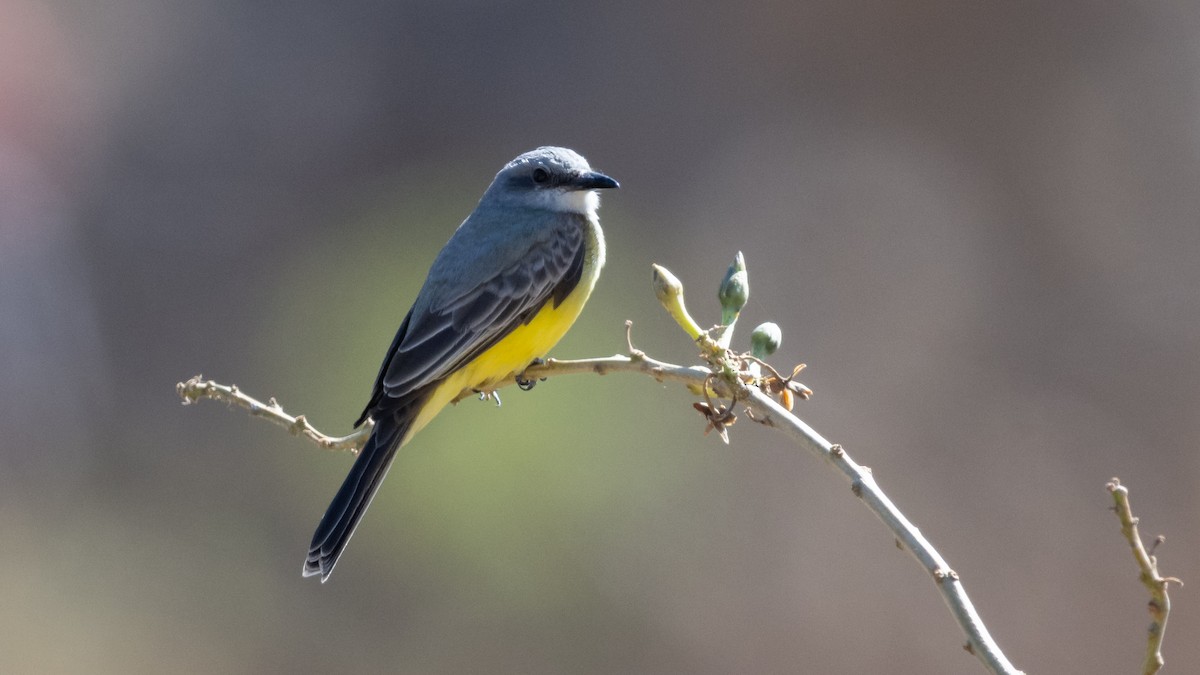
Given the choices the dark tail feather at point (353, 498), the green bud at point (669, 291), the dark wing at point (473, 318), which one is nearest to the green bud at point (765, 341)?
the green bud at point (669, 291)

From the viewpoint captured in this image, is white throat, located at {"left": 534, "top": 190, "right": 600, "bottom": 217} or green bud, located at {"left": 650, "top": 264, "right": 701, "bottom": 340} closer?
green bud, located at {"left": 650, "top": 264, "right": 701, "bottom": 340}

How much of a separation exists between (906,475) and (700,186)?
2880mm

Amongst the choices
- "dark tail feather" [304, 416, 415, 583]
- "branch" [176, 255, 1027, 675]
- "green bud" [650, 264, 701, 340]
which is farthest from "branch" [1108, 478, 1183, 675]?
"dark tail feather" [304, 416, 415, 583]

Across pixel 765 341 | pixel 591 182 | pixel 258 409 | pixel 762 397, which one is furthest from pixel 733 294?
pixel 591 182

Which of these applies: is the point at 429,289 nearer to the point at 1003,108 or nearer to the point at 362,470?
the point at 362,470

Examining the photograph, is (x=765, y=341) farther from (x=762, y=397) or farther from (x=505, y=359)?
(x=505, y=359)

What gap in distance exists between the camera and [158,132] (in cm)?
1017

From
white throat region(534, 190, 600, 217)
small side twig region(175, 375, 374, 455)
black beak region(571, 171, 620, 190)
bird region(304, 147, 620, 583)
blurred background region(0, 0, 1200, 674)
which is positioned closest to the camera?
small side twig region(175, 375, 374, 455)

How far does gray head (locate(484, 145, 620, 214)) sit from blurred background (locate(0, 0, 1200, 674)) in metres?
2.97

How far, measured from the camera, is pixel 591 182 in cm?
425

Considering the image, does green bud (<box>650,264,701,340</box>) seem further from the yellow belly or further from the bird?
the yellow belly

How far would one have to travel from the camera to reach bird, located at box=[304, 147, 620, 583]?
357 centimetres

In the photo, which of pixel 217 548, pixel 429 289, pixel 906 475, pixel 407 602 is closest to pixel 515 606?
pixel 407 602

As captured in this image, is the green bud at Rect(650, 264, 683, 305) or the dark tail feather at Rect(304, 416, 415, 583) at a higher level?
the green bud at Rect(650, 264, 683, 305)
